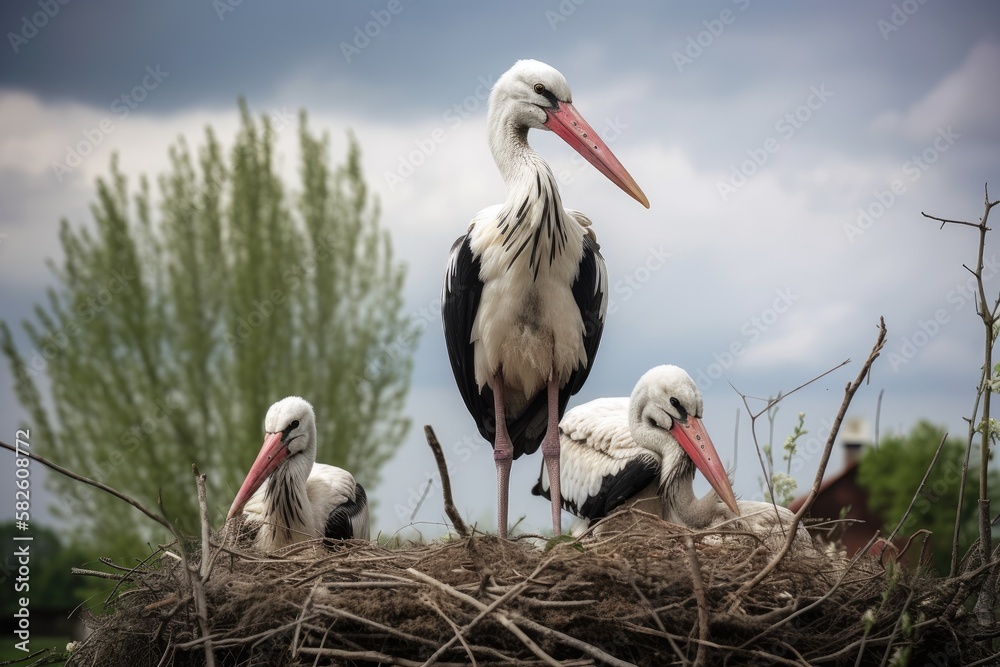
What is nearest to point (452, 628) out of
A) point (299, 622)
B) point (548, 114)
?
point (299, 622)

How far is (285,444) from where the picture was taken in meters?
5.01

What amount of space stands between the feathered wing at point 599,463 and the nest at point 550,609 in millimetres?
1056

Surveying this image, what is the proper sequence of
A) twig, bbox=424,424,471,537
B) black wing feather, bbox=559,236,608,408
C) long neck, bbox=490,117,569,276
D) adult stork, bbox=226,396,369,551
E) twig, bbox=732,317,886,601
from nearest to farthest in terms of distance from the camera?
twig, bbox=424,424,471,537 → twig, bbox=732,317,886,601 → long neck, bbox=490,117,569,276 → black wing feather, bbox=559,236,608,408 → adult stork, bbox=226,396,369,551

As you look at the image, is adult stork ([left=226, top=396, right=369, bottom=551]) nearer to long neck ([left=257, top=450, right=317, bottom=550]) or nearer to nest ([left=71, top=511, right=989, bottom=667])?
long neck ([left=257, top=450, right=317, bottom=550])

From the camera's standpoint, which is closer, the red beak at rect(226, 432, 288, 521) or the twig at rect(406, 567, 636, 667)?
the twig at rect(406, 567, 636, 667)

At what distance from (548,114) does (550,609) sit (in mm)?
2278

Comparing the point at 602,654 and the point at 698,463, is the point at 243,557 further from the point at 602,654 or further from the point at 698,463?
the point at 698,463

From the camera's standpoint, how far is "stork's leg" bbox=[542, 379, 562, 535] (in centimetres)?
473

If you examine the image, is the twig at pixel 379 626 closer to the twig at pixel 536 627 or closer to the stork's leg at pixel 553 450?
the twig at pixel 536 627

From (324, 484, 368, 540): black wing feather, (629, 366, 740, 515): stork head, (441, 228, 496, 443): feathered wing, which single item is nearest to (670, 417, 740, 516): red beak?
(629, 366, 740, 515): stork head

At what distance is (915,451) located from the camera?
12906 millimetres

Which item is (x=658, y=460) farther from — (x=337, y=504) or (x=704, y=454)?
(x=337, y=504)

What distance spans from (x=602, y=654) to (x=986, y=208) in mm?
2150

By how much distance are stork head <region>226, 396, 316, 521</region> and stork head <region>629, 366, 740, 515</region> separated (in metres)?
1.59
